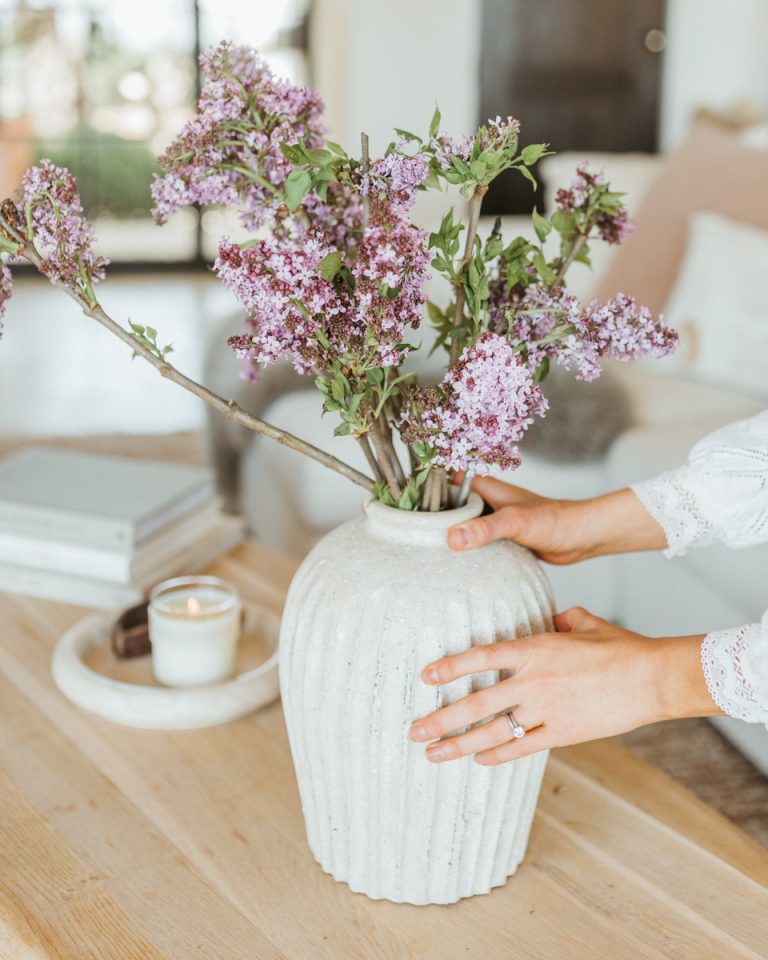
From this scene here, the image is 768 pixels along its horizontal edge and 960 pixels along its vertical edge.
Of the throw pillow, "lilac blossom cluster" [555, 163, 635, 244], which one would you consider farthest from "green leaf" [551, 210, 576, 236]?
the throw pillow

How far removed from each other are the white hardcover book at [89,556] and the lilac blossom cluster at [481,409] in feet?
2.07

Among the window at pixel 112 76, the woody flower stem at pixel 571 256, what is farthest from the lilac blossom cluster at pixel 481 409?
the window at pixel 112 76

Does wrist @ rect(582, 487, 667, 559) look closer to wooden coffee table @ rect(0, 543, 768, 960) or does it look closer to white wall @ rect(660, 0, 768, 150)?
wooden coffee table @ rect(0, 543, 768, 960)

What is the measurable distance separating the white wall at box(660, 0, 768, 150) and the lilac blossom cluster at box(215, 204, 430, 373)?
515 centimetres

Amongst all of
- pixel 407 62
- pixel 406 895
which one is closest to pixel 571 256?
pixel 406 895

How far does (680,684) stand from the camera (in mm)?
685

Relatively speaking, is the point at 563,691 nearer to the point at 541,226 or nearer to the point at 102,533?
the point at 541,226

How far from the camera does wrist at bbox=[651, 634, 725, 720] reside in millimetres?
685

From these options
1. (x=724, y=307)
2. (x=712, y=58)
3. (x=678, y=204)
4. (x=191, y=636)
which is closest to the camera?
(x=191, y=636)

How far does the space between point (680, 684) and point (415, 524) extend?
194 millimetres

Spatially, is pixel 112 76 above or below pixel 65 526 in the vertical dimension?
above

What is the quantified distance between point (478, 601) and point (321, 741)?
0.44 ft

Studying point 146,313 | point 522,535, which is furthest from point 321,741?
point 146,313

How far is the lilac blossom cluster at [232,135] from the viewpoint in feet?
2.19
